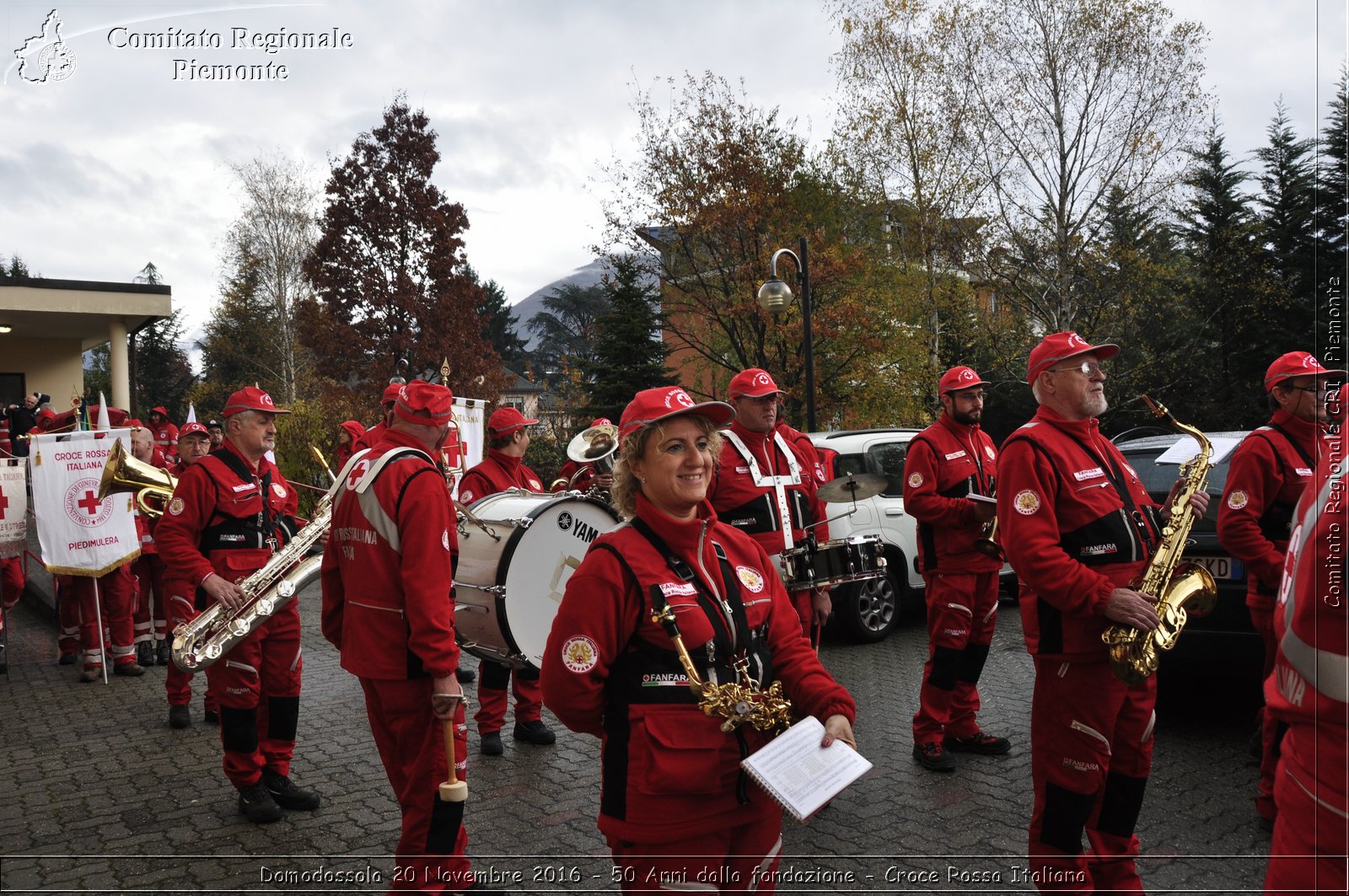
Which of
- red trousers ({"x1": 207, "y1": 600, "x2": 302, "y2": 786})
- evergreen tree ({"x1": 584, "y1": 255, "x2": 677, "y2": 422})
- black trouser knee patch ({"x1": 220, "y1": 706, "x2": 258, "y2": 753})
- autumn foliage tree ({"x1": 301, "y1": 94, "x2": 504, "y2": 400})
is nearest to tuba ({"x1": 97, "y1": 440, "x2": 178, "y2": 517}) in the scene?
red trousers ({"x1": 207, "y1": 600, "x2": 302, "y2": 786})

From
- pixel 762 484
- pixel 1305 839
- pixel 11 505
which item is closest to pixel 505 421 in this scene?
pixel 762 484

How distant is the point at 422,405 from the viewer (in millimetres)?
4246

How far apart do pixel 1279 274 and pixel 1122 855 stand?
20.7 meters

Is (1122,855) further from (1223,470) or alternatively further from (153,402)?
(153,402)

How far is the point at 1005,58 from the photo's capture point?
85.7 feet

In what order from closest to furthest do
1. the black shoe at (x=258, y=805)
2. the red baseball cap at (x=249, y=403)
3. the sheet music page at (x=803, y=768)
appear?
the sheet music page at (x=803, y=768) < the black shoe at (x=258, y=805) < the red baseball cap at (x=249, y=403)

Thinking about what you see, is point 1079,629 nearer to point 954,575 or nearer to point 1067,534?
point 1067,534

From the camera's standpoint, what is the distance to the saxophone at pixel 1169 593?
3648 mm

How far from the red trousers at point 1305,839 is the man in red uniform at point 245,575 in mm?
4693

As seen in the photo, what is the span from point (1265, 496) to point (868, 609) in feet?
15.1

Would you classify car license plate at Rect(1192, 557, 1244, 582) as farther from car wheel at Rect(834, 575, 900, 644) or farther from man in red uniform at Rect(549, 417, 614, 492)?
man in red uniform at Rect(549, 417, 614, 492)

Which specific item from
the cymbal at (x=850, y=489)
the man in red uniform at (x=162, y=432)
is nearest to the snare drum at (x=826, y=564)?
the cymbal at (x=850, y=489)

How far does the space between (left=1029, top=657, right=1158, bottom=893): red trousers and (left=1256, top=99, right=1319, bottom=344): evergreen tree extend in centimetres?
1826

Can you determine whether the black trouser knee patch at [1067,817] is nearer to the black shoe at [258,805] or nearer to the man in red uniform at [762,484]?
the man in red uniform at [762,484]
